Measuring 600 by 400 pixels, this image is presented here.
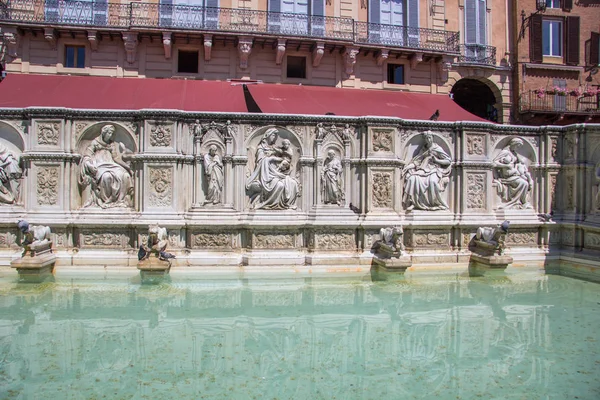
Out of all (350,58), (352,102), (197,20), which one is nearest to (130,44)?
(197,20)

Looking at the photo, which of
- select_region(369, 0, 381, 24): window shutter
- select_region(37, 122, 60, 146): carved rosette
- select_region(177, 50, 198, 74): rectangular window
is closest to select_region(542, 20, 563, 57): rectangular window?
select_region(369, 0, 381, 24): window shutter

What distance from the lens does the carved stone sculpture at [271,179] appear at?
9.90 m

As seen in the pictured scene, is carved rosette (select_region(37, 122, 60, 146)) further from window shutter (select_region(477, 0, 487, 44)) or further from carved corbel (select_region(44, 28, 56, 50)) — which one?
window shutter (select_region(477, 0, 487, 44))

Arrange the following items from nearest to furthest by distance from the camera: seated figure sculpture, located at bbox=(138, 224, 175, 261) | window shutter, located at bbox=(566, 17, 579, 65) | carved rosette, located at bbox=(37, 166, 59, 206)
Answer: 1. seated figure sculpture, located at bbox=(138, 224, 175, 261)
2. carved rosette, located at bbox=(37, 166, 59, 206)
3. window shutter, located at bbox=(566, 17, 579, 65)

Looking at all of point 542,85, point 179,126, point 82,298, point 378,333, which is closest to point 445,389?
point 378,333

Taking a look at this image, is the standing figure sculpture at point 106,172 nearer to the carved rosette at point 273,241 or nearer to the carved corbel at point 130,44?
the carved rosette at point 273,241

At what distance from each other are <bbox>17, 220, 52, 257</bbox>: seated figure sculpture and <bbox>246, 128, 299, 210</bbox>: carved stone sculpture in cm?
396

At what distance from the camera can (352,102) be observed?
15.8 meters

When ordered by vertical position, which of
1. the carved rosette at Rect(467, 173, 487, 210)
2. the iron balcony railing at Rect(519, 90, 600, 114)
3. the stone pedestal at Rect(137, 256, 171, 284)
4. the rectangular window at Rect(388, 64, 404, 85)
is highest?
the rectangular window at Rect(388, 64, 404, 85)

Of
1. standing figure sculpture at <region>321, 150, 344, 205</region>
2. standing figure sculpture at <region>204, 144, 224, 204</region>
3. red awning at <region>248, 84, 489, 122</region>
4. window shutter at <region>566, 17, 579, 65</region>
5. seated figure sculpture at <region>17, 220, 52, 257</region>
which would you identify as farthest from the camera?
window shutter at <region>566, 17, 579, 65</region>

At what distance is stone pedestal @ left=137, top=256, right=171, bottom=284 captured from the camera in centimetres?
880

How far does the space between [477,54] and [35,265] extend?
20.0 meters

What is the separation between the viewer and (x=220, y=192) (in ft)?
32.4

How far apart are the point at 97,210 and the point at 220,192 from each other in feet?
8.17
